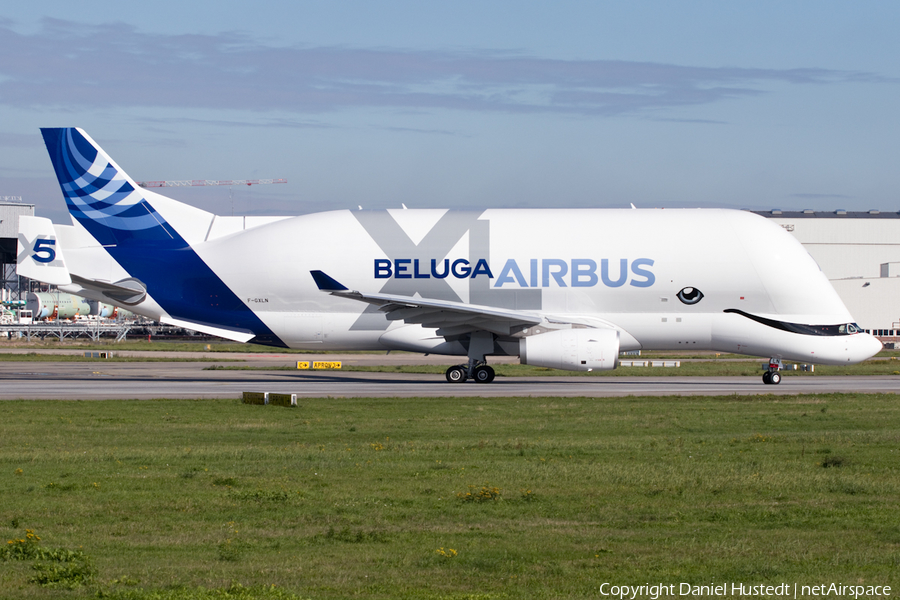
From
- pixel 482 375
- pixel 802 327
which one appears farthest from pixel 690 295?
pixel 482 375

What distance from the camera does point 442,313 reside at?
34.7 metres

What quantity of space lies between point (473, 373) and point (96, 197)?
704 inches

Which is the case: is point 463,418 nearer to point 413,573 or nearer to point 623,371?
point 413,573

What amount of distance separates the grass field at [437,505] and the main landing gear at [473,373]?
514 inches

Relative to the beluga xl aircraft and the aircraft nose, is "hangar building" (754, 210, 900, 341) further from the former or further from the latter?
the beluga xl aircraft

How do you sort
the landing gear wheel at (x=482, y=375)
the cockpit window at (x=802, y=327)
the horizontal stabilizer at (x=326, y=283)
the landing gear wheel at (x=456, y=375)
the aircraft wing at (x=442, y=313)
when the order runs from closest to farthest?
the horizontal stabilizer at (x=326, y=283) → the aircraft wing at (x=442, y=313) → the cockpit window at (x=802, y=327) → the landing gear wheel at (x=482, y=375) → the landing gear wheel at (x=456, y=375)

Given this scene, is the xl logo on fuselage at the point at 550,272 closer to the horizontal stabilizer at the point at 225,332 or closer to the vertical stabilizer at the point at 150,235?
the horizontal stabilizer at the point at 225,332

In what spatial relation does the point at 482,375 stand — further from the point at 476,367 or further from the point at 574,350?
the point at 574,350

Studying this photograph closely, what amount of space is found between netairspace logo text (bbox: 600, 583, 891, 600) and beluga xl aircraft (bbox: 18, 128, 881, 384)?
83.3 feet

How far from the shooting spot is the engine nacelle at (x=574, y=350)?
111 ft

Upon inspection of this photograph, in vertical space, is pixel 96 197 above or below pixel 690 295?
above

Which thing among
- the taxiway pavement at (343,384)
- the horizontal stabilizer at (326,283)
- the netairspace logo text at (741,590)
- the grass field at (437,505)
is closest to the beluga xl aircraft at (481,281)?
the horizontal stabilizer at (326,283)

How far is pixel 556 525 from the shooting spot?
11.5m

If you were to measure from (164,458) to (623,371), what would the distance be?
3212 centimetres
